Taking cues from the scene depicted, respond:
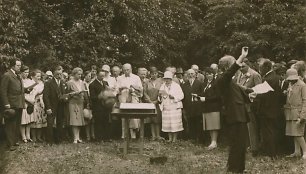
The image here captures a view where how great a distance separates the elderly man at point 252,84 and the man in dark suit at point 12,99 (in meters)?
5.31

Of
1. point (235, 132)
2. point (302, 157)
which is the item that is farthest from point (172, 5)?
point (235, 132)

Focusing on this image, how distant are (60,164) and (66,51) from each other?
1104cm

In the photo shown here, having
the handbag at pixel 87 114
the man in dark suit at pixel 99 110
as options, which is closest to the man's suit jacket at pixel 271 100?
the man in dark suit at pixel 99 110

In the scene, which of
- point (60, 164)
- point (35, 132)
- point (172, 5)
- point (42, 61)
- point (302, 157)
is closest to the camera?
point (60, 164)

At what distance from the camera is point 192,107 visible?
1568cm

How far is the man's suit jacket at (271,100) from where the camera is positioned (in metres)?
12.2

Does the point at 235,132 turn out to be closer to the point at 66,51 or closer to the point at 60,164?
the point at 60,164

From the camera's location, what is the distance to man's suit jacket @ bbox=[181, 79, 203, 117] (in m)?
15.6

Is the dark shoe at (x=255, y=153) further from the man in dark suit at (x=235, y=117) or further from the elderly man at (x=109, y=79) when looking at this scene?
the elderly man at (x=109, y=79)

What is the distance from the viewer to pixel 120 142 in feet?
50.9

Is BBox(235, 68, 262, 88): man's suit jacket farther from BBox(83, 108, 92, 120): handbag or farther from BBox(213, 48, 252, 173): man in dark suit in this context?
BBox(83, 108, 92, 120): handbag

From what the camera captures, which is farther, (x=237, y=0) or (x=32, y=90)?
(x=237, y=0)

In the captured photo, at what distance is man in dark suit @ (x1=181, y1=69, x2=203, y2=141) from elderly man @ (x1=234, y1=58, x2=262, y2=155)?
2.70 metres

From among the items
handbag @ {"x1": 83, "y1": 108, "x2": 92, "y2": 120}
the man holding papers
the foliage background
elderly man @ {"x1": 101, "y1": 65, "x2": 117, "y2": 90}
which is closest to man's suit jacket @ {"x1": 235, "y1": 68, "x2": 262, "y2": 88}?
the man holding papers
